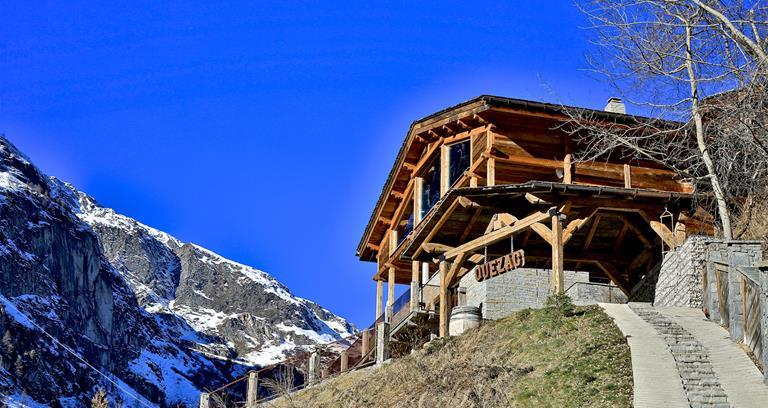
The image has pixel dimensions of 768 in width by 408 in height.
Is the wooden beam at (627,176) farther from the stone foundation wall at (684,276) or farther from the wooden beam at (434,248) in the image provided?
the wooden beam at (434,248)

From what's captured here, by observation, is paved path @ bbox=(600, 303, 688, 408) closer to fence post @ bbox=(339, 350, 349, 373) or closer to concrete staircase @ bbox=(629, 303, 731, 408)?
concrete staircase @ bbox=(629, 303, 731, 408)

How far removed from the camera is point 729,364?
1528cm

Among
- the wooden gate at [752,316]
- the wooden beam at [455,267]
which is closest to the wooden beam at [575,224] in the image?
the wooden beam at [455,267]

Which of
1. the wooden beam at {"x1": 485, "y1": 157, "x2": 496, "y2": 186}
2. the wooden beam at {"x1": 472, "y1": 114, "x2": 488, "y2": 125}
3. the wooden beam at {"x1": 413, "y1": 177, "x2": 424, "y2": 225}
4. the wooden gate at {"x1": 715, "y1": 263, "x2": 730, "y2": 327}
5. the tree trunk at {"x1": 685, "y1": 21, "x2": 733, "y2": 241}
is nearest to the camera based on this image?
the wooden gate at {"x1": 715, "y1": 263, "x2": 730, "y2": 327}

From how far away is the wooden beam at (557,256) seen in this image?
22.2 meters

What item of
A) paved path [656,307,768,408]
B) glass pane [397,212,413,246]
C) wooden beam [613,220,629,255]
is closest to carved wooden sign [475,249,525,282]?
wooden beam [613,220,629,255]

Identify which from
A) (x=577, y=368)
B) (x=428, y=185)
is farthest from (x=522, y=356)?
(x=428, y=185)

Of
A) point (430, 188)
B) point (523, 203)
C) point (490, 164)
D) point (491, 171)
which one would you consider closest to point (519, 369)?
point (523, 203)

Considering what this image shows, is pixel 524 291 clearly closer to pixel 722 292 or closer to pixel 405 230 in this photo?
pixel 722 292

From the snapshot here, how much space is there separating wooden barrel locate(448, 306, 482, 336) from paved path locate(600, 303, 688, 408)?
16.2 feet

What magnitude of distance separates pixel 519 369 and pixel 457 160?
12633 millimetres

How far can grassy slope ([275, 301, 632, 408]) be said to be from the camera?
15.6 metres

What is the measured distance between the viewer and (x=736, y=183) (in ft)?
81.0

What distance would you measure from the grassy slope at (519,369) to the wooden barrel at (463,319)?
0.59m
